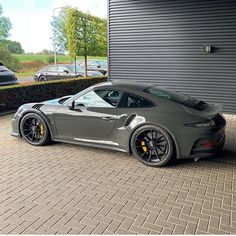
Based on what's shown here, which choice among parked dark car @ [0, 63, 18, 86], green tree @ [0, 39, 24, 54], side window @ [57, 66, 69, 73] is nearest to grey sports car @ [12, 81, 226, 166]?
parked dark car @ [0, 63, 18, 86]

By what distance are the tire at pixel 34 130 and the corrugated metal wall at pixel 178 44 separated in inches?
188

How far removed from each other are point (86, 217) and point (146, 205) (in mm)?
730

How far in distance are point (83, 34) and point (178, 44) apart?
7.89 meters

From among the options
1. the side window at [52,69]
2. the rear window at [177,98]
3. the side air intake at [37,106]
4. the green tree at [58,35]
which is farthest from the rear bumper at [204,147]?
the green tree at [58,35]

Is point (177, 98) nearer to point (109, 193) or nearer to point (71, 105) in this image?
point (71, 105)

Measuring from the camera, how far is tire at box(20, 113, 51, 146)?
5.69 m

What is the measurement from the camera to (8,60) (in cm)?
3288

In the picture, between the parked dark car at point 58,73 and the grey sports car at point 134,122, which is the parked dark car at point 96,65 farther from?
the grey sports car at point 134,122

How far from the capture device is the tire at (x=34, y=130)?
18.7 ft

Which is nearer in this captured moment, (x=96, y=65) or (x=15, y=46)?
(x=96, y=65)

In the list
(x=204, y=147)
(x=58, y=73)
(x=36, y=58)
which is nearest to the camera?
(x=204, y=147)

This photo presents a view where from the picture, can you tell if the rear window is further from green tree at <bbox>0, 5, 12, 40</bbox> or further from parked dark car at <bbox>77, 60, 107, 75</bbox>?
green tree at <bbox>0, 5, 12, 40</bbox>

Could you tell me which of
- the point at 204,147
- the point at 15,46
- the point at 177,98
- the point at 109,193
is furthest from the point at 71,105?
the point at 15,46

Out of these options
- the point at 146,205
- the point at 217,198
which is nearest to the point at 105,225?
the point at 146,205
